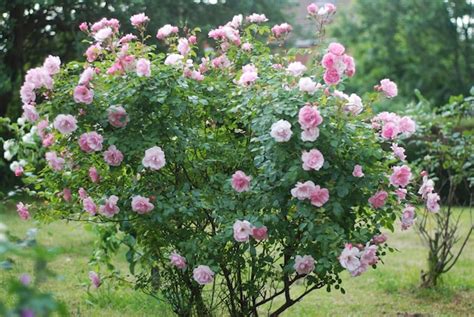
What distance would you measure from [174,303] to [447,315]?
2162 millimetres

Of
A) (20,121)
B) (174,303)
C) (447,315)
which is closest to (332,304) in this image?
(447,315)

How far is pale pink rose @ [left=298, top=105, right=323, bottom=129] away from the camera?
272 centimetres

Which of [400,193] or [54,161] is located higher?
[54,161]

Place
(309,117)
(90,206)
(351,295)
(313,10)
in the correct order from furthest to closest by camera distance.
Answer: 1. (351,295)
2. (313,10)
3. (90,206)
4. (309,117)

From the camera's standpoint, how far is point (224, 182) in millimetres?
3084

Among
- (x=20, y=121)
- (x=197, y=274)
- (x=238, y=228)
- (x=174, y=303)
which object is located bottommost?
(x=174, y=303)

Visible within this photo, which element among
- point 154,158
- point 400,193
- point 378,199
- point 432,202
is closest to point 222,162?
point 154,158

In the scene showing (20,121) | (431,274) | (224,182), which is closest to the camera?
(224,182)

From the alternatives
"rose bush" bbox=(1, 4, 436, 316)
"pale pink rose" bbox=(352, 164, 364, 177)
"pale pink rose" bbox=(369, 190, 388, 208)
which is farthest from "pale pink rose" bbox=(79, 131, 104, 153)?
"pale pink rose" bbox=(369, 190, 388, 208)

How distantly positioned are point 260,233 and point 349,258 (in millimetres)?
387

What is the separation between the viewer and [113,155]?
9.70ft

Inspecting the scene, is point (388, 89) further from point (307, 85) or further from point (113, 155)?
point (113, 155)

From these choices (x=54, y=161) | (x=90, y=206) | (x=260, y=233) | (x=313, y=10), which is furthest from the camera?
(x=313, y=10)

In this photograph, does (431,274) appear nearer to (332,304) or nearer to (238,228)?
(332,304)
